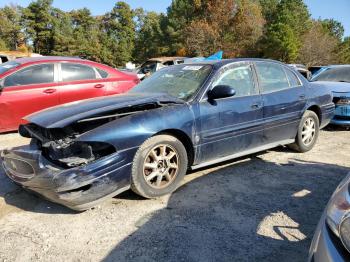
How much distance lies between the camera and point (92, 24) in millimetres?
73625

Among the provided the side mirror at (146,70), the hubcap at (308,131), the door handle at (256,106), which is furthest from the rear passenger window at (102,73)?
the side mirror at (146,70)

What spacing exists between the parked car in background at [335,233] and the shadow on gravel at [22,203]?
2332 millimetres

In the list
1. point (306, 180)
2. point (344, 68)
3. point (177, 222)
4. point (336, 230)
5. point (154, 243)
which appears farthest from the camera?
point (344, 68)

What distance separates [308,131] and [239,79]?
1.67 m

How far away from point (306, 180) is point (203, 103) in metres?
1.55

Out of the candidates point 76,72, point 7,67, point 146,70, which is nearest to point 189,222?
point 76,72

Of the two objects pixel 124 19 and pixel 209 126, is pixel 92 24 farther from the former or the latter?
pixel 209 126

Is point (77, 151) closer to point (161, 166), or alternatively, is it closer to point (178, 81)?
point (161, 166)

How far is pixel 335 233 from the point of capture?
6.17 ft

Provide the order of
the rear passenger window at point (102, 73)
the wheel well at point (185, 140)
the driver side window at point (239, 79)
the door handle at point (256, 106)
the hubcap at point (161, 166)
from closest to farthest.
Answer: the hubcap at point (161, 166) → the wheel well at point (185, 140) → the driver side window at point (239, 79) → the door handle at point (256, 106) → the rear passenger window at point (102, 73)

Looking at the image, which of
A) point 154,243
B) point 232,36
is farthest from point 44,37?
point 154,243

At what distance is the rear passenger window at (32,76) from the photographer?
249 inches

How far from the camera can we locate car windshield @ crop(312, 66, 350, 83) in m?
8.06

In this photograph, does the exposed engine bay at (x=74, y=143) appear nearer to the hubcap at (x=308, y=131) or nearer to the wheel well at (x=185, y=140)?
the wheel well at (x=185, y=140)
